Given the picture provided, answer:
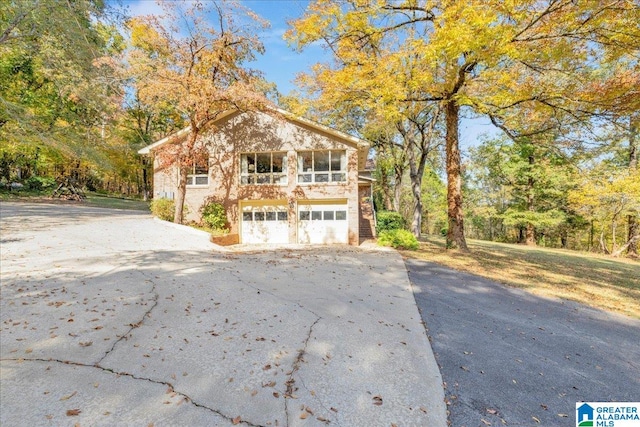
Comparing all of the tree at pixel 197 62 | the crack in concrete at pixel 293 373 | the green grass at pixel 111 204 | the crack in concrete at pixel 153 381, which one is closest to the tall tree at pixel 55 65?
the tree at pixel 197 62

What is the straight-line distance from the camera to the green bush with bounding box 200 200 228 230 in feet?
52.2

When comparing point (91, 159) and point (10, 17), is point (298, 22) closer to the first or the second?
point (10, 17)

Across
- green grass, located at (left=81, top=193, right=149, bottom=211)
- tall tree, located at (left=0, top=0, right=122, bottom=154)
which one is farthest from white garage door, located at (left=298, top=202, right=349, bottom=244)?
green grass, located at (left=81, top=193, right=149, bottom=211)

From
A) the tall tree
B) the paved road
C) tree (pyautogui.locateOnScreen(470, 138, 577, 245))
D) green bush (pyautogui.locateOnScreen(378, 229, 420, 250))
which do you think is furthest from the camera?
tree (pyautogui.locateOnScreen(470, 138, 577, 245))

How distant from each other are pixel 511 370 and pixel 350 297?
2.95m

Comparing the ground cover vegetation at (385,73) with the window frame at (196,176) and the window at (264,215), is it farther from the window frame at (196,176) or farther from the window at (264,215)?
the window at (264,215)

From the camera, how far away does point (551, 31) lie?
335 inches

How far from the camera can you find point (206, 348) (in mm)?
3797

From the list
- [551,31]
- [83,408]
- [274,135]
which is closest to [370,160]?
[274,135]

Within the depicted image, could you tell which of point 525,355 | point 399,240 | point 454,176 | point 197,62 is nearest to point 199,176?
point 197,62

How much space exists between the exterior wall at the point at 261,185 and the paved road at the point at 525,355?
32.7 ft

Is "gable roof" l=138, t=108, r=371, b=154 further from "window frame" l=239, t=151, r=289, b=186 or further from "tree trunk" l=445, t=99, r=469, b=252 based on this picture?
"tree trunk" l=445, t=99, r=469, b=252

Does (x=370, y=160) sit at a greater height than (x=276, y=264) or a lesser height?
greater

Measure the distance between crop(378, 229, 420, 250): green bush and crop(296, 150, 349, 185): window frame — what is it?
3.83 m
